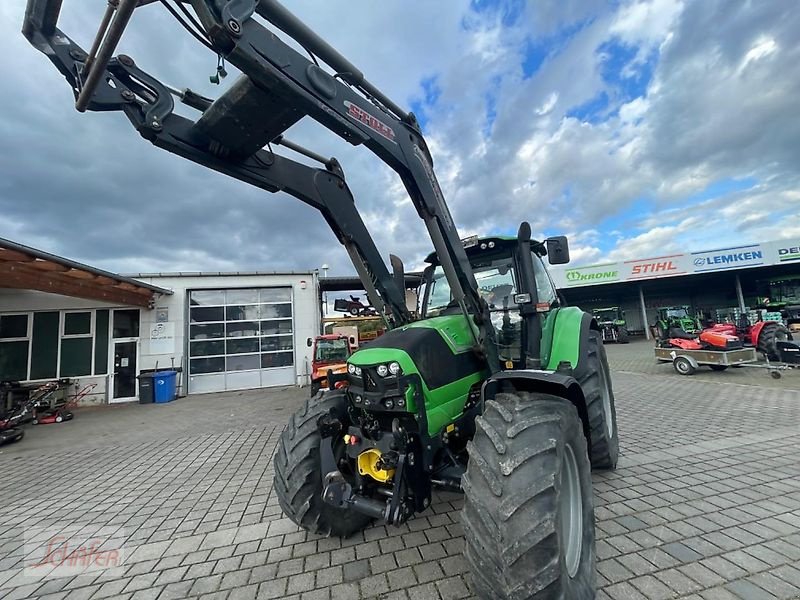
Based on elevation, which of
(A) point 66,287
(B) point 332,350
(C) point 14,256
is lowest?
(B) point 332,350

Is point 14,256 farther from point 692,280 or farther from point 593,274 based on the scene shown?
point 692,280

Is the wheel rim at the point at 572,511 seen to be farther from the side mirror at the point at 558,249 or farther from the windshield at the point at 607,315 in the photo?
the windshield at the point at 607,315

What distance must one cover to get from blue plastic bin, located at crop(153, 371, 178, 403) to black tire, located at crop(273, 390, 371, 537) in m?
12.1

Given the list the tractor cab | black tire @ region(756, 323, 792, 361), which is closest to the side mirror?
the tractor cab

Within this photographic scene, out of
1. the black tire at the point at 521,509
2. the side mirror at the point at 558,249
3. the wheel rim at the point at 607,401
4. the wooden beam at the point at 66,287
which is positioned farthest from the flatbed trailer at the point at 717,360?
the wooden beam at the point at 66,287

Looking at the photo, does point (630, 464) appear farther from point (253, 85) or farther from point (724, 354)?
point (724, 354)

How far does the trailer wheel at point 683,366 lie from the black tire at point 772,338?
1.99 meters

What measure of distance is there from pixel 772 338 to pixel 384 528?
40.9 ft

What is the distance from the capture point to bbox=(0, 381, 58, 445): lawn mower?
779cm

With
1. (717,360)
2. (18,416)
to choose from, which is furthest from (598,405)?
(18,416)

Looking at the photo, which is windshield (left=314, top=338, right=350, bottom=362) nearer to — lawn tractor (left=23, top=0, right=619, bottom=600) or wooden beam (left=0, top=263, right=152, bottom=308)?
wooden beam (left=0, top=263, right=152, bottom=308)

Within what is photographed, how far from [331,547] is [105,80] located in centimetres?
355

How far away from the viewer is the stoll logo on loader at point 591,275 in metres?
23.4

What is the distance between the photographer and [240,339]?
1413 centimetres
